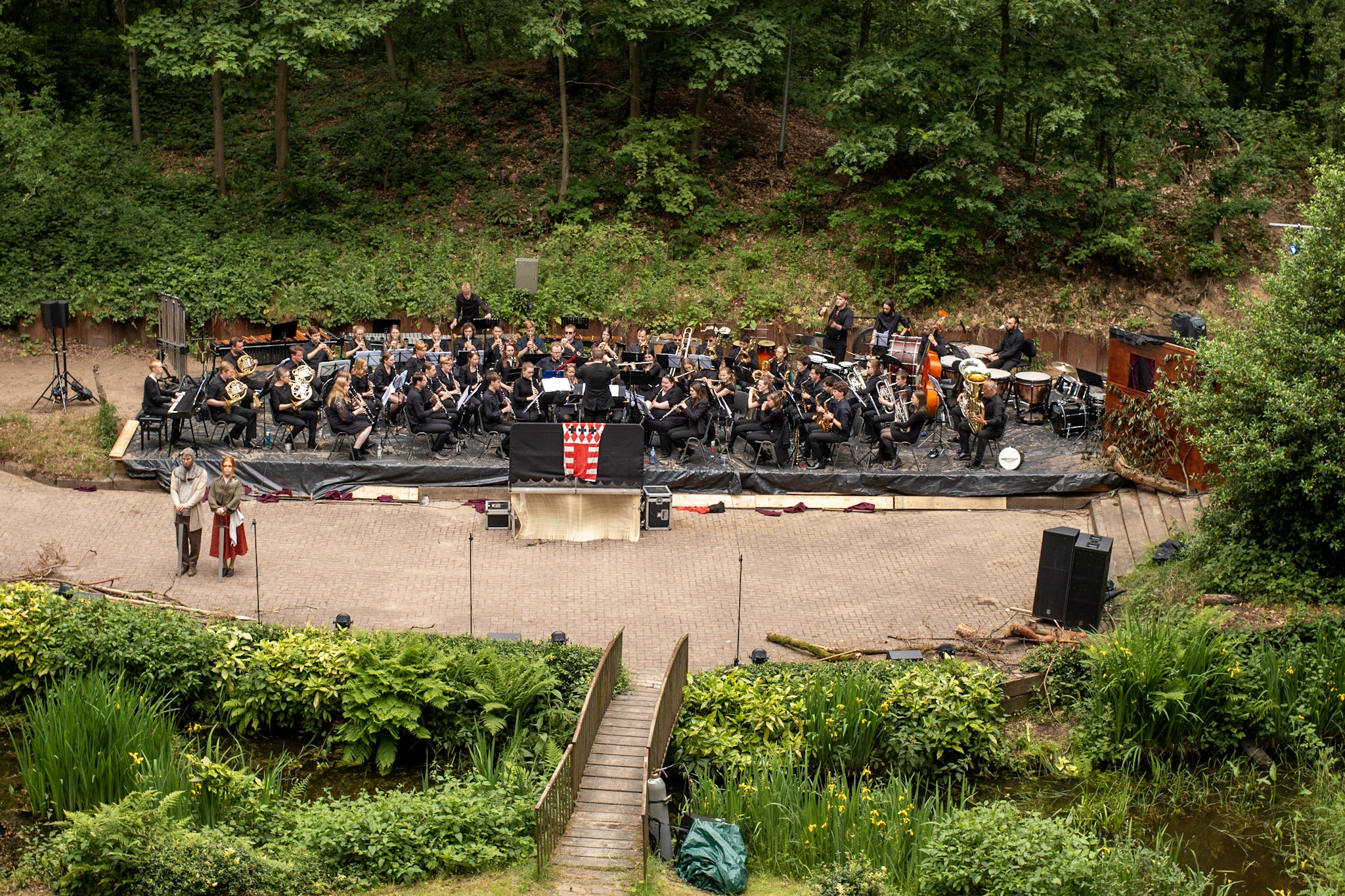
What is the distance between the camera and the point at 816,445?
68.6 ft

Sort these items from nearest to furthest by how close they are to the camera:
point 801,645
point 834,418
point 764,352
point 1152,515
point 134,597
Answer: point 801,645, point 134,597, point 1152,515, point 834,418, point 764,352

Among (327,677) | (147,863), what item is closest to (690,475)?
(327,677)

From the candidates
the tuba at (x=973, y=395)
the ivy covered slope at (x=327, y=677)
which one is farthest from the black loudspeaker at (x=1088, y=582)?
the ivy covered slope at (x=327, y=677)

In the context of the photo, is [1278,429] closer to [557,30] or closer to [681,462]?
[681,462]

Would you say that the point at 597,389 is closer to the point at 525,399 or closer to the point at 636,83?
the point at 525,399

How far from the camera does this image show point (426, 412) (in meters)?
20.6

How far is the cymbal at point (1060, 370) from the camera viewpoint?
24.7 m

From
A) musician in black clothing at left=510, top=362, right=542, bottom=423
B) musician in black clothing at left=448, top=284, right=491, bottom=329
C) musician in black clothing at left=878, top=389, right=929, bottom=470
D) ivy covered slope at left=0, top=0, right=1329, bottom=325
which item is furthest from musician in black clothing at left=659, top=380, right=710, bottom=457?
ivy covered slope at left=0, top=0, right=1329, bottom=325

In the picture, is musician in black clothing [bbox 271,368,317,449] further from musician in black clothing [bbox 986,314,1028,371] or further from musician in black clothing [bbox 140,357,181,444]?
musician in black clothing [bbox 986,314,1028,371]

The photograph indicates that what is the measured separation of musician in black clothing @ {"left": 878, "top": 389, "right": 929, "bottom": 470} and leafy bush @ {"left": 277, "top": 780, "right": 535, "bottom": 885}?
10.6m

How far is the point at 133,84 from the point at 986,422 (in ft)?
73.6

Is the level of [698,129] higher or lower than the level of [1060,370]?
higher

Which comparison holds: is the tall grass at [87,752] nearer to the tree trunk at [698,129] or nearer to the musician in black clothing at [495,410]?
the musician in black clothing at [495,410]

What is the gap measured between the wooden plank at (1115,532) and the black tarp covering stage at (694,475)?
0.54 m
